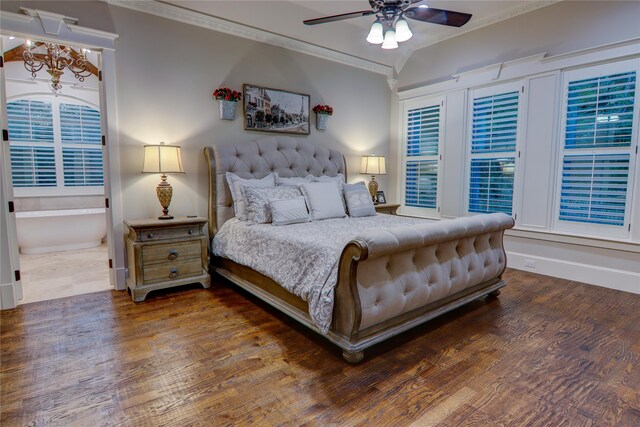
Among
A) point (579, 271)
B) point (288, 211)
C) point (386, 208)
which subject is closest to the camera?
point (288, 211)

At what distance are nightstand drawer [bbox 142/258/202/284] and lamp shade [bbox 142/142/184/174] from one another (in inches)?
34.8

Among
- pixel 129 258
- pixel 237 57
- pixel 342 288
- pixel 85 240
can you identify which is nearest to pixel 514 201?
pixel 342 288

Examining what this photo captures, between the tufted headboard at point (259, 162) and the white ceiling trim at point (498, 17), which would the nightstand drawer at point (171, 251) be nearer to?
the tufted headboard at point (259, 162)

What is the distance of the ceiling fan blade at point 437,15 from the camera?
2.52 meters

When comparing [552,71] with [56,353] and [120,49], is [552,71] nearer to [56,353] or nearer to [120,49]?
[120,49]

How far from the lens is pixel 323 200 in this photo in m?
3.57

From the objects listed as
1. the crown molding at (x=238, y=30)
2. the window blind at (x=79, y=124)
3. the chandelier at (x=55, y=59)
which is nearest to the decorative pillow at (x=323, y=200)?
the crown molding at (x=238, y=30)

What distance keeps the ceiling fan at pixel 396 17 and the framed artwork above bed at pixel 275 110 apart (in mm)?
1553

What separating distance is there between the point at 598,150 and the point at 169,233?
168 inches

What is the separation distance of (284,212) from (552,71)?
3241 millimetres

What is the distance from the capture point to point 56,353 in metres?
2.22

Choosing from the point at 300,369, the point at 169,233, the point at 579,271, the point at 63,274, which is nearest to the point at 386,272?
the point at 300,369

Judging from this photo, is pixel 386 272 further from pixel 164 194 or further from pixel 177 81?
pixel 177 81

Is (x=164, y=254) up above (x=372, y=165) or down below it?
below
